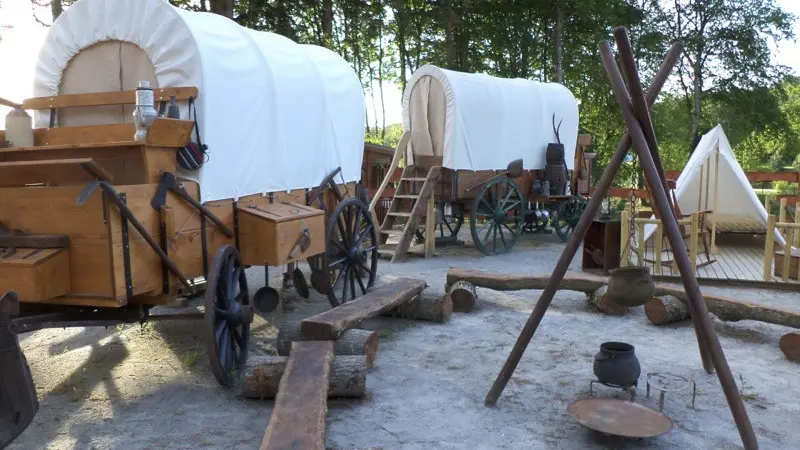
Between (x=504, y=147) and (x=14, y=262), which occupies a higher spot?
(x=504, y=147)

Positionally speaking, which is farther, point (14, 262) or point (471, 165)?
point (471, 165)

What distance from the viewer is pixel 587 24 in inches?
843

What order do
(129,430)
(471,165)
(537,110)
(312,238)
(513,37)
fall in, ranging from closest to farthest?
(129,430) < (312,238) < (471,165) < (537,110) < (513,37)

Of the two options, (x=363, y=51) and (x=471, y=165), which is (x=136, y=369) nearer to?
(x=471, y=165)

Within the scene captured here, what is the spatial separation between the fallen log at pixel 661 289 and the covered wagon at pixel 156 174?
1.75 meters

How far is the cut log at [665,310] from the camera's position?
5.49m

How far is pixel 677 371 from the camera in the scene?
172 inches

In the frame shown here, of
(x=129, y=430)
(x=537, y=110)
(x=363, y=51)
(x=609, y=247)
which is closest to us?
(x=129, y=430)

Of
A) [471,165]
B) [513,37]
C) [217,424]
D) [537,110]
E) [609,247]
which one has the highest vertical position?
[513,37]

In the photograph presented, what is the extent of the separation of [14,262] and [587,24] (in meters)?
21.5

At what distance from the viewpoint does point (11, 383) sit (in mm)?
2391

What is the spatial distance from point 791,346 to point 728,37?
20087 millimetres

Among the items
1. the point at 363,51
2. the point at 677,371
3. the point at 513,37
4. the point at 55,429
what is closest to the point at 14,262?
the point at 55,429

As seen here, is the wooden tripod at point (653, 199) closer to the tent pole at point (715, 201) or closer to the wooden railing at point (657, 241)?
the wooden railing at point (657, 241)
